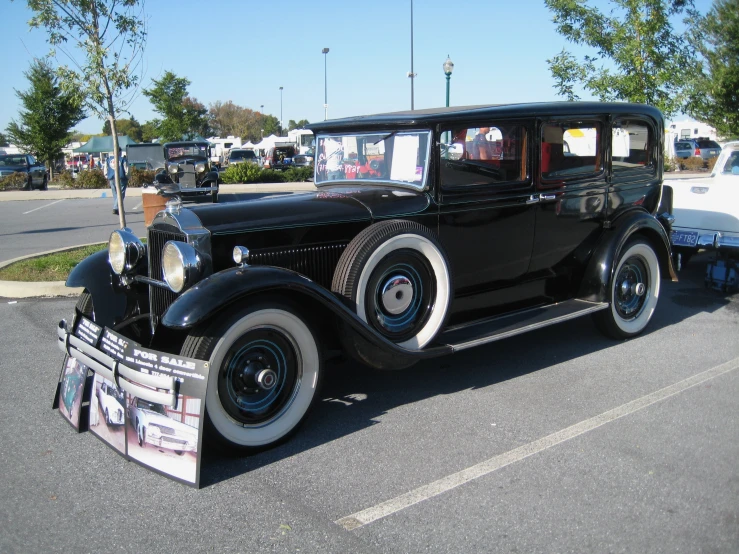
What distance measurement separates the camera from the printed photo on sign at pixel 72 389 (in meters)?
3.67

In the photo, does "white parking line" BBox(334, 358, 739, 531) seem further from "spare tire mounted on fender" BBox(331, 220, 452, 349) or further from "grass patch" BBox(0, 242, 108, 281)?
"grass patch" BBox(0, 242, 108, 281)

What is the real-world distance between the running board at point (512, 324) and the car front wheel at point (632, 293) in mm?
268

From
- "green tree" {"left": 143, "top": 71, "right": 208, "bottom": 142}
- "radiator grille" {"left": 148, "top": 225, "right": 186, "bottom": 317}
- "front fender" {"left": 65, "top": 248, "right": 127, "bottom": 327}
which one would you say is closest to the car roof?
"radiator grille" {"left": 148, "top": 225, "right": 186, "bottom": 317}

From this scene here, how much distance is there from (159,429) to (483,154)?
112 inches

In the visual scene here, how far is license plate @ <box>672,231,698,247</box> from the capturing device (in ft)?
23.7

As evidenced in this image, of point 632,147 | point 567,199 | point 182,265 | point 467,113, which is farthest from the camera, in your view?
point 632,147

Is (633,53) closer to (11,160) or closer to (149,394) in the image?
(149,394)

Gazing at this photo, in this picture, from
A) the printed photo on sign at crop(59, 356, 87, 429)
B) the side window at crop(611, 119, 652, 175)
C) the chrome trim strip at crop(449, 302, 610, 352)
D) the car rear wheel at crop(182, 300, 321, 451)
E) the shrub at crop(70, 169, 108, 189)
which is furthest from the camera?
the shrub at crop(70, 169, 108, 189)

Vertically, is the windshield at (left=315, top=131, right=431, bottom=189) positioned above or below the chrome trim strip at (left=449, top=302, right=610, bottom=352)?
above

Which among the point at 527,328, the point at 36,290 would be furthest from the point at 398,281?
the point at 36,290

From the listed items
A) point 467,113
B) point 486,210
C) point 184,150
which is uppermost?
point 184,150

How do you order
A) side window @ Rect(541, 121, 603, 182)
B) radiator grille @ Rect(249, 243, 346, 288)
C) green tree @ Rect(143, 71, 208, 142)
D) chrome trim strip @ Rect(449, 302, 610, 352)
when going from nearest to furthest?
radiator grille @ Rect(249, 243, 346, 288) < chrome trim strip @ Rect(449, 302, 610, 352) < side window @ Rect(541, 121, 603, 182) < green tree @ Rect(143, 71, 208, 142)

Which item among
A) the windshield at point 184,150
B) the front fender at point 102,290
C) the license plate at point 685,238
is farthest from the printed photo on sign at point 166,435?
the windshield at point 184,150

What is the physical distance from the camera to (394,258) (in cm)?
398
